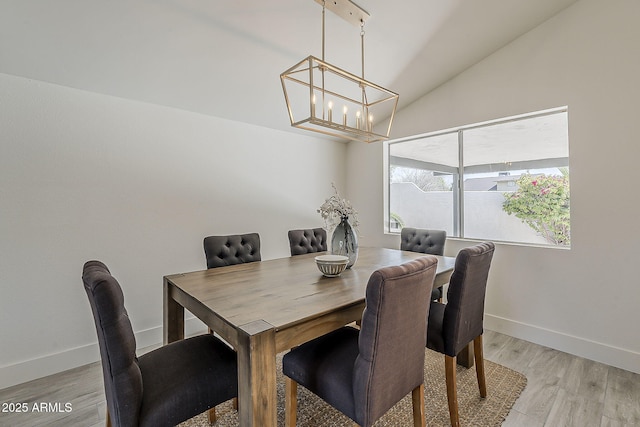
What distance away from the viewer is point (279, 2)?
2.01m

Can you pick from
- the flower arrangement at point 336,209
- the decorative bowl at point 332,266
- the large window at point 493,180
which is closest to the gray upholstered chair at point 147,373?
the decorative bowl at point 332,266

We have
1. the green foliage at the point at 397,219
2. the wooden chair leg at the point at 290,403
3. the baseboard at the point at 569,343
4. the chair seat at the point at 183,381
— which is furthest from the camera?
the green foliage at the point at 397,219

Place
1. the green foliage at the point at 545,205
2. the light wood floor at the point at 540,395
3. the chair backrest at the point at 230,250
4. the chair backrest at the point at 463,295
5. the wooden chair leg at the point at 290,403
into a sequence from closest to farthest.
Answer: the wooden chair leg at the point at 290,403 < the chair backrest at the point at 463,295 < the light wood floor at the point at 540,395 < the chair backrest at the point at 230,250 < the green foliage at the point at 545,205

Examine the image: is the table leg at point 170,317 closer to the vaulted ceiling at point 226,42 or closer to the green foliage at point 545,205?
the vaulted ceiling at point 226,42

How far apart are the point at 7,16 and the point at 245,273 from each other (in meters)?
2.07

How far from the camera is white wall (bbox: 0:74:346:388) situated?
212cm

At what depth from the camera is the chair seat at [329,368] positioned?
1218mm

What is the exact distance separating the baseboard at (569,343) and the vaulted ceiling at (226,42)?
2.66 meters

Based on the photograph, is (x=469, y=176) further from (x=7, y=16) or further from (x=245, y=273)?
(x=7, y=16)

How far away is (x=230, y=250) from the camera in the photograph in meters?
2.44

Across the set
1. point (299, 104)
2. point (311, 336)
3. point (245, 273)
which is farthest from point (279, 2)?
point (311, 336)

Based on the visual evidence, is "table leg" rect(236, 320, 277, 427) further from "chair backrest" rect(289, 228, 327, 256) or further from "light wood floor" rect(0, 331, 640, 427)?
"chair backrest" rect(289, 228, 327, 256)

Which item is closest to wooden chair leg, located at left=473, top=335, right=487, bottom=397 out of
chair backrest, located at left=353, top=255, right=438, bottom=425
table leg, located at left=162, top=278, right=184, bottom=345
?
chair backrest, located at left=353, top=255, right=438, bottom=425

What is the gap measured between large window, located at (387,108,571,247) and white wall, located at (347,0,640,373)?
0.62 feet
